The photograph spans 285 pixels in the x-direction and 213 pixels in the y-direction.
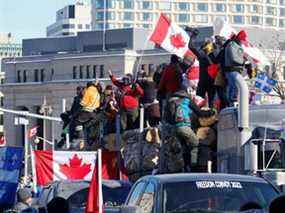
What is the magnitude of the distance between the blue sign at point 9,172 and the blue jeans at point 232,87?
547 cm

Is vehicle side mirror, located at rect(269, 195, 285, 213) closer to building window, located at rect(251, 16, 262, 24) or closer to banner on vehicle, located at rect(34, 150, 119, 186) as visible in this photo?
banner on vehicle, located at rect(34, 150, 119, 186)

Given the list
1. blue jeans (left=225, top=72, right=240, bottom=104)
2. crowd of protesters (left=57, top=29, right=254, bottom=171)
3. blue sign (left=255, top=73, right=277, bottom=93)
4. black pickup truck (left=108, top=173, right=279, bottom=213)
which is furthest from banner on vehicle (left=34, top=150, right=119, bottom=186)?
black pickup truck (left=108, top=173, right=279, bottom=213)

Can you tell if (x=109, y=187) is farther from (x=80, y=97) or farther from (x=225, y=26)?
(x=80, y=97)

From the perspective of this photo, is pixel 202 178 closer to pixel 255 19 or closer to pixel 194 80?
pixel 194 80

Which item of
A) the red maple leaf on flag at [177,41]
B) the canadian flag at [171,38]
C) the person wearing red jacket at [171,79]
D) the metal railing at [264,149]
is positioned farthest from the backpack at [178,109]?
the metal railing at [264,149]

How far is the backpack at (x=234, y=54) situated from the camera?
1981cm

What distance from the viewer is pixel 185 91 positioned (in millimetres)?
20844

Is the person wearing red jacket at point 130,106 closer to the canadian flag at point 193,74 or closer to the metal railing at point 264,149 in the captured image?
the canadian flag at point 193,74

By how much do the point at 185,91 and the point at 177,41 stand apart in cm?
262

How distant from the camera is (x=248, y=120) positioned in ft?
58.2

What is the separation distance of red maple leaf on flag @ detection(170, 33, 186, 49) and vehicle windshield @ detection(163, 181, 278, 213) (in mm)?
9740

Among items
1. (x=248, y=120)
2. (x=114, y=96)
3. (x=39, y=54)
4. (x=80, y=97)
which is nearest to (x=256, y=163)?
(x=248, y=120)

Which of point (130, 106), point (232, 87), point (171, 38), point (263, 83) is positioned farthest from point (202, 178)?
point (130, 106)

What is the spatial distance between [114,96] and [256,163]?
→ 961cm
